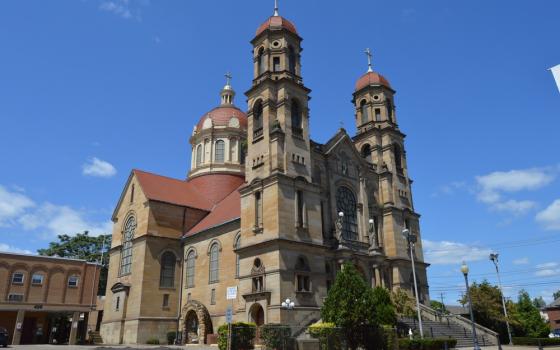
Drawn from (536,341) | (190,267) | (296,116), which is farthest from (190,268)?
(536,341)

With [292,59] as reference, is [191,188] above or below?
below

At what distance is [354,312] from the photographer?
2547 cm

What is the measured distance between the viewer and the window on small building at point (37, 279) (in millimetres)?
42969

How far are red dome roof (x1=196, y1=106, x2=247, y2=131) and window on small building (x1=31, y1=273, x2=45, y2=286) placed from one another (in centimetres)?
2699

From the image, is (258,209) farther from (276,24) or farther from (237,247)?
(276,24)

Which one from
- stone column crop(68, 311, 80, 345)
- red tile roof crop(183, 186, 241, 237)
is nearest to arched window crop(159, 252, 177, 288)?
red tile roof crop(183, 186, 241, 237)

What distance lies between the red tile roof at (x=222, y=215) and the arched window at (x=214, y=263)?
6.90ft

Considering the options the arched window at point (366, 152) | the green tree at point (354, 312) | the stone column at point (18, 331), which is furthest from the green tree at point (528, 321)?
the stone column at point (18, 331)

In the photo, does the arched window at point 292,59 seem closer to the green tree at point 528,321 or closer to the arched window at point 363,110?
the arched window at point 363,110

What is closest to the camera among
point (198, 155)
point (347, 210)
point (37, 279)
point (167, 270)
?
point (347, 210)

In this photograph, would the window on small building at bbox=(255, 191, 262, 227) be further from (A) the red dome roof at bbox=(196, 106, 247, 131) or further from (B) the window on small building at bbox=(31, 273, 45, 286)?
(A) the red dome roof at bbox=(196, 106, 247, 131)

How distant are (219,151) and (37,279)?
2588cm

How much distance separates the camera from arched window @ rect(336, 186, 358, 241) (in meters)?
41.0

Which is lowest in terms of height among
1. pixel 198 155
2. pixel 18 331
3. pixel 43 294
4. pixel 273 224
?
pixel 18 331
